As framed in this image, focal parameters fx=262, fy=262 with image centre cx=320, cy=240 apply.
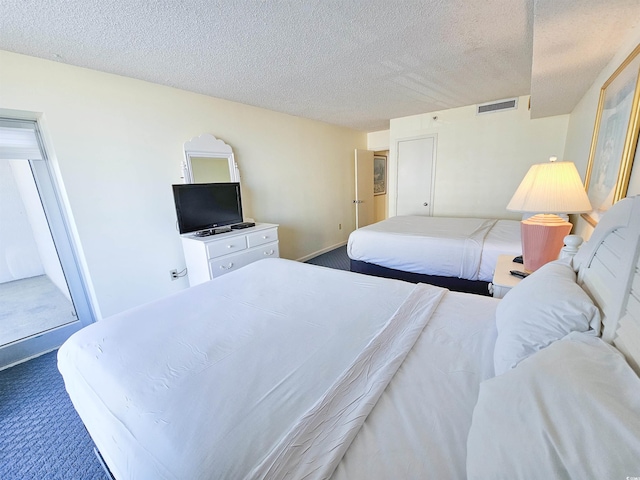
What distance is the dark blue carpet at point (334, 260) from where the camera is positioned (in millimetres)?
3938

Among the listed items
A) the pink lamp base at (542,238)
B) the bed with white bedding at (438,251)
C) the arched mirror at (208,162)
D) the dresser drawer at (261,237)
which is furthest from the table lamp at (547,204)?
the arched mirror at (208,162)

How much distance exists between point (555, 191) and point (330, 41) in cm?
167

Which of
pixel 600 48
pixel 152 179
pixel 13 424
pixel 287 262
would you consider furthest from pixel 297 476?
pixel 152 179

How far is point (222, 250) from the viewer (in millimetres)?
2557

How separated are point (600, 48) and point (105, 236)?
3703 millimetres

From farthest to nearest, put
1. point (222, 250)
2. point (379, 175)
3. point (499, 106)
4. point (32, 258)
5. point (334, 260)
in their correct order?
1. point (379, 175)
2. point (334, 260)
3. point (499, 106)
4. point (222, 250)
5. point (32, 258)

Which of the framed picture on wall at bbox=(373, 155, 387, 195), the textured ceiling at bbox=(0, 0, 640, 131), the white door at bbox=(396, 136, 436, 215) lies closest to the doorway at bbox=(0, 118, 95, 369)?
the textured ceiling at bbox=(0, 0, 640, 131)

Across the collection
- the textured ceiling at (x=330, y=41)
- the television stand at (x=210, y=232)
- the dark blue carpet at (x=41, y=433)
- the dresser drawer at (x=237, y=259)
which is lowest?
the dark blue carpet at (x=41, y=433)

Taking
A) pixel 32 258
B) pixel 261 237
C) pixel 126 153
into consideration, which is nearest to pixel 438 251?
pixel 261 237

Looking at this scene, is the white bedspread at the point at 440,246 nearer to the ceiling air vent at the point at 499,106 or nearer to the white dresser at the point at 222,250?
the white dresser at the point at 222,250

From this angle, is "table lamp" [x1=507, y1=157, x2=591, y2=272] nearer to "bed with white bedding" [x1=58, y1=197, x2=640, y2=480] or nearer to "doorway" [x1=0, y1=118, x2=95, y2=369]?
"bed with white bedding" [x1=58, y1=197, x2=640, y2=480]

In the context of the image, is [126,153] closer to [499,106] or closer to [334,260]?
[334,260]

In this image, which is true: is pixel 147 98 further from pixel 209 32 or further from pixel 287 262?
pixel 287 262

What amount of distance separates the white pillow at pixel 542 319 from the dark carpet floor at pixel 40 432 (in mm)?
1812
